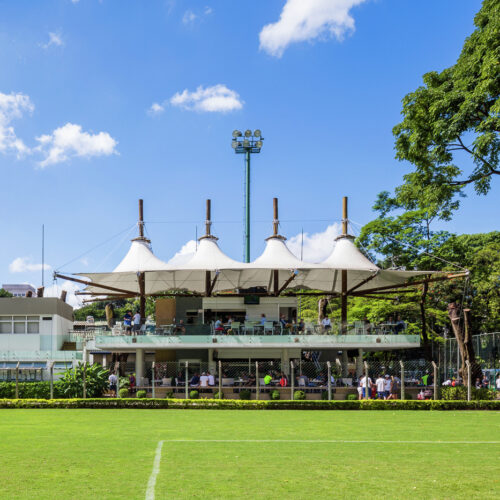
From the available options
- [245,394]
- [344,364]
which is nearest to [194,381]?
[245,394]

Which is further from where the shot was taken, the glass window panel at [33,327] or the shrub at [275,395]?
the glass window panel at [33,327]

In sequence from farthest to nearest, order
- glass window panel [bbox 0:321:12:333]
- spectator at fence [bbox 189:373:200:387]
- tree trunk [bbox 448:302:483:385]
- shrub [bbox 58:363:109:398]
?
1. glass window panel [bbox 0:321:12:333]
2. spectator at fence [bbox 189:373:200:387]
3. tree trunk [bbox 448:302:483:385]
4. shrub [bbox 58:363:109:398]

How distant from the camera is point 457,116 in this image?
70.4ft

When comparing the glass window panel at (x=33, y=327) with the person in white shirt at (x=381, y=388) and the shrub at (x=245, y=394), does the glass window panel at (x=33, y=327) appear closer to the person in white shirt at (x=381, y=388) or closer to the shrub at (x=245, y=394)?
the shrub at (x=245, y=394)

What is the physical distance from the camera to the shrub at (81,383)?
28.0 metres

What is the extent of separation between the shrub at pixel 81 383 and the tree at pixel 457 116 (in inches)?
594

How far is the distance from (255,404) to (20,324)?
21.7 m

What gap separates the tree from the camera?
805 inches

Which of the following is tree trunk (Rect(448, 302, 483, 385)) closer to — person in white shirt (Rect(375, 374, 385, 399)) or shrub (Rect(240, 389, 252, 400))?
person in white shirt (Rect(375, 374, 385, 399))

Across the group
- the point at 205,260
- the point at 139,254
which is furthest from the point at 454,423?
the point at 139,254

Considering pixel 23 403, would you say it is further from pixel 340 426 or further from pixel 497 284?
pixel 497 284

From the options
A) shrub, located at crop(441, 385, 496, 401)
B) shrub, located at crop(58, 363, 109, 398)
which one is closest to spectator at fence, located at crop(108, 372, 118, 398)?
shrub, located at crop(58, 363, 109, 398)

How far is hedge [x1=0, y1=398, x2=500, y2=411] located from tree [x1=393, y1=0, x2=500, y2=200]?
809cm

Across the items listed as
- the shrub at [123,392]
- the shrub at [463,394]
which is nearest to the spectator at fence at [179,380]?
the shrub at [123,392]
